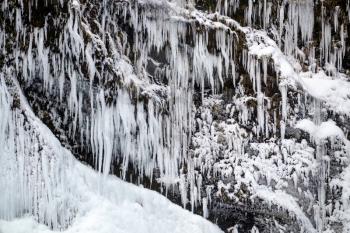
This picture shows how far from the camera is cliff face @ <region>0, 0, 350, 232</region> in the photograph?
493 cm

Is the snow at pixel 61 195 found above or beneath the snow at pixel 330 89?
beneath

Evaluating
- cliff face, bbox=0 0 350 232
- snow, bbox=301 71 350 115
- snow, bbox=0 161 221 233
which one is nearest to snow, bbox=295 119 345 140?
cliff face, bbox=0 0 350 232

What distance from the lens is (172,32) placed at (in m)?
5.06

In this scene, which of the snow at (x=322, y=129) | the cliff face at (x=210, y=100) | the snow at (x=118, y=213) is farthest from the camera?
the snow at (x=322, y=129)

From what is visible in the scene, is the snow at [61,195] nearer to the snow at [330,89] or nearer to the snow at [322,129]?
the snow at [322,129]

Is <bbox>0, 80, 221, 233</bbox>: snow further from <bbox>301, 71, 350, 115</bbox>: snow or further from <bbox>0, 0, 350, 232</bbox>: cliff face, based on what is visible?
<bbox>301, 71, 350, 115</bbox>: snow

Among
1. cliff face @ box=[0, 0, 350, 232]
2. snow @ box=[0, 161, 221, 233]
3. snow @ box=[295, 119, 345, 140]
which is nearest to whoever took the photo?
snow @ box=[0, 161, 221, 233]

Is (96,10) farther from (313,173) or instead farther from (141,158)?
(313,173)

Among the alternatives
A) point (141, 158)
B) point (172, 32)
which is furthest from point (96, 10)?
point (141, 158)

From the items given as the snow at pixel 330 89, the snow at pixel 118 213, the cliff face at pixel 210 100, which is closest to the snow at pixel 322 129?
the cliff face at pixel 210 100

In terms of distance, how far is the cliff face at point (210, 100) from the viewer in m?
4.93

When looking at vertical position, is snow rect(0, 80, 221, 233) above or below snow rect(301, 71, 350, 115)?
below

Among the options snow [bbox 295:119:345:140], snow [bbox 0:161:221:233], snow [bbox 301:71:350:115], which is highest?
snow [bbox 301:71:350:115]

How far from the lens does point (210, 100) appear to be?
5.30m
